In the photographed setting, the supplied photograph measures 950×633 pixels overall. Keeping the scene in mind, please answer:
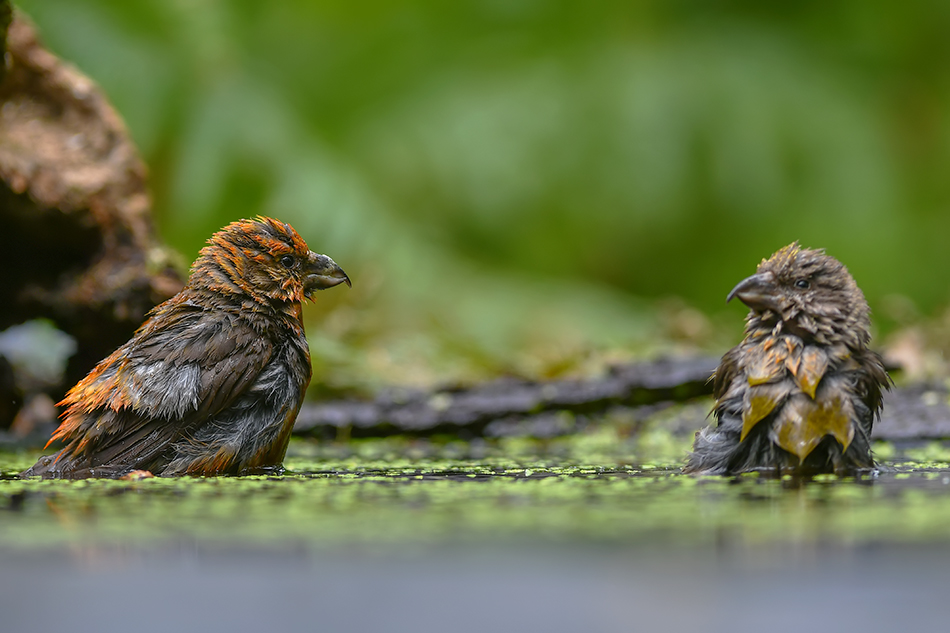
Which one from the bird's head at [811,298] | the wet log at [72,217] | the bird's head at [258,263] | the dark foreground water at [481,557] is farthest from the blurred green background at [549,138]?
the dark foreground water at [481,557]

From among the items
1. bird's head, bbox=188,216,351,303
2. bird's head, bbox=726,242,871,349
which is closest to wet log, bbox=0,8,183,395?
bird's head, bbox=188,216,351,303

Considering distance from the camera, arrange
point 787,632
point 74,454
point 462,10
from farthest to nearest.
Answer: point 462,10 < point 74,454 < point 787,632

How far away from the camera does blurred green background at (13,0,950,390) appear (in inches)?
372

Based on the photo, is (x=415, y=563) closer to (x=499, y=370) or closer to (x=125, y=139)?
(x=125, y=139)

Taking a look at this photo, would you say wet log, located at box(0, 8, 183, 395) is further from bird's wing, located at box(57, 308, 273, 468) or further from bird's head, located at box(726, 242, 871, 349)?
bird's head, located at box(726, 242, 871, 349)

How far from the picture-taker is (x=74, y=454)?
11.0ft

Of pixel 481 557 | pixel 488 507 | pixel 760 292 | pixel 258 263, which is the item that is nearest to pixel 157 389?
pixel 258 263

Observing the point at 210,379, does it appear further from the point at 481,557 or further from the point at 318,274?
the point at 481,557

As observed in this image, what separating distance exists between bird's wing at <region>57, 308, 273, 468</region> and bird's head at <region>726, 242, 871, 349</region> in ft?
5.64

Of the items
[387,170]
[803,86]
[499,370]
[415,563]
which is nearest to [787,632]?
[415,563]

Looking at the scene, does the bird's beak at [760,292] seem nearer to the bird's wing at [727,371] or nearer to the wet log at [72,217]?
the bird's wing at [727,371]

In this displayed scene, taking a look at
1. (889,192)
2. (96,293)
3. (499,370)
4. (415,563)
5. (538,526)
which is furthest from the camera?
(889,192)

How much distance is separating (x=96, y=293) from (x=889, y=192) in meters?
8.43

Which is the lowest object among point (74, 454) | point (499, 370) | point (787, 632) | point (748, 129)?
point (787, 632)
